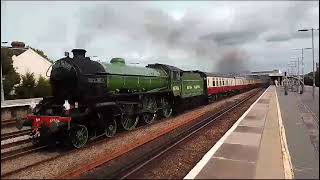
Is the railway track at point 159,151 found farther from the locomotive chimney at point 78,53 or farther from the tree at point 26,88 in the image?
the tree at point 26,88

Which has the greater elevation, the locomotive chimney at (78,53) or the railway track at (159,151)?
the locomotive chimney at (78,53)

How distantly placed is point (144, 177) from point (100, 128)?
6129mm

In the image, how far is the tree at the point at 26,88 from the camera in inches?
1464

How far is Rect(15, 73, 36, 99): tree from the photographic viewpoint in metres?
37.2

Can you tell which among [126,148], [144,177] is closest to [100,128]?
[126,148]

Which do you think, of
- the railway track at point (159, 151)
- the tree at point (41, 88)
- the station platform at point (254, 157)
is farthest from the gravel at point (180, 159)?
the tree at point (41, 88)

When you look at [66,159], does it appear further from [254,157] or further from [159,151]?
[254,157]

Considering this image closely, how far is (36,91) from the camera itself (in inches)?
1501

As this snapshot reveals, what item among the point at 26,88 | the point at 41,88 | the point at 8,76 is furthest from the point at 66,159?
the point at 41,88

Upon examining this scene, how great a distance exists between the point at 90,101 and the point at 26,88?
25234mm

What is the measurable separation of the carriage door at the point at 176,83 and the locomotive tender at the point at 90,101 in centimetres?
306

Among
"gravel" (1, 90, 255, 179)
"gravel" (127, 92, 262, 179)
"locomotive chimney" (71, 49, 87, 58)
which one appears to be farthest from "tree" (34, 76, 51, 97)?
"gravel" (127, 92, 262, 179)

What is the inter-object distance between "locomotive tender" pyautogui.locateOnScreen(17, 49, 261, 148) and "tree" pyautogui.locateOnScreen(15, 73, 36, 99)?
20.8 metres

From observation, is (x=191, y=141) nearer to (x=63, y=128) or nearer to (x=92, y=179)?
(x=63, y=128)
